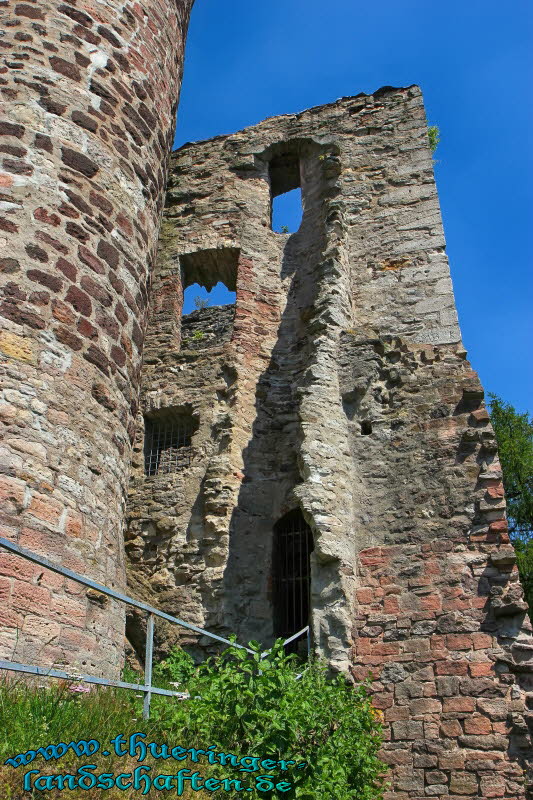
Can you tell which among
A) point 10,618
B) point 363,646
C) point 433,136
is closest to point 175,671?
point 10,618

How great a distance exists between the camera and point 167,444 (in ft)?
29.4

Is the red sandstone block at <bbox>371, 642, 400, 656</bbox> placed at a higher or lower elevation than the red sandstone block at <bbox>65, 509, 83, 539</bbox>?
lower

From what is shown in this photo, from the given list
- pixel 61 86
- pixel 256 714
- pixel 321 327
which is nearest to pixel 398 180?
pixel 321 327

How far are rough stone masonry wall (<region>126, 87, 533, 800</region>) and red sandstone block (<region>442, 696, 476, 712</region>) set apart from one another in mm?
10

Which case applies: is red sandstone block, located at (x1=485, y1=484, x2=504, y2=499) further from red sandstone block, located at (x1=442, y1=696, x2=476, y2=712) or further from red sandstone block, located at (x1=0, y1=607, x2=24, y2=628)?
red sandstone block, located at (x1=0, y1=607, x2=24, y2=628)

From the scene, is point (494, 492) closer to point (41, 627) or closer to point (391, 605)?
point (391, 605)

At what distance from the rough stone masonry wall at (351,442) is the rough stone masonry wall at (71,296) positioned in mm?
1780

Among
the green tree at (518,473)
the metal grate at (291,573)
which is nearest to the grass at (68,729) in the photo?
the metal grate at (291,573)

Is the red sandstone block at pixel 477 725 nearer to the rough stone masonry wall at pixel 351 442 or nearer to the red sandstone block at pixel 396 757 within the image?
the rough stone masonry wall at pixel 351 442

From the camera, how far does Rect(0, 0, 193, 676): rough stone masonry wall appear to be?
5.06 m

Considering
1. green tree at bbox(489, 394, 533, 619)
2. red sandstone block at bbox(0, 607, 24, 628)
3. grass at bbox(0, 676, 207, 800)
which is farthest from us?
green tree at bbox(489, 394, 533, 619)

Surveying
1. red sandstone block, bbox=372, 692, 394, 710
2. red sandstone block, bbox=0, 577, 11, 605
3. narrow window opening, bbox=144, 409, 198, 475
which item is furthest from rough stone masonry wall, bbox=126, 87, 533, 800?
red sandstone block, bbox=0, 577, 11, 605

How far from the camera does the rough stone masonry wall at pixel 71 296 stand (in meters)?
5.06

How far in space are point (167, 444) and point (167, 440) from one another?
0.06 m
